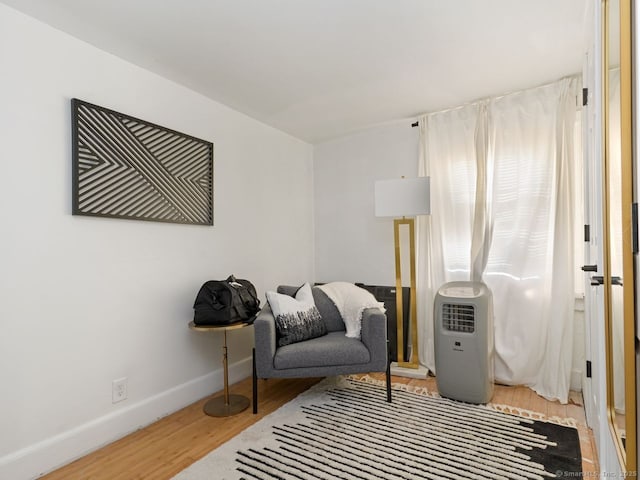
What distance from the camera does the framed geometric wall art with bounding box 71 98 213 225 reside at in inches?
84.0

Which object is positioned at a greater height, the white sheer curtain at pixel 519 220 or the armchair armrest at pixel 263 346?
the white sheer curtain at pixel 519 220

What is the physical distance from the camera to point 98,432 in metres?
2.16

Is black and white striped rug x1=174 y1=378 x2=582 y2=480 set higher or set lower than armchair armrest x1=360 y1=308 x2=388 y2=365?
lower

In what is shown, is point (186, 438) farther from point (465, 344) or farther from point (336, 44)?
point (336, 44)

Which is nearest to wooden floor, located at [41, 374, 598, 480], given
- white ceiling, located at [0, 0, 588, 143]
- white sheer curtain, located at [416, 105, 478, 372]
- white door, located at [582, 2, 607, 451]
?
white door, located at [582, 2, 607, 451]

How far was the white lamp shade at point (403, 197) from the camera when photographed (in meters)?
3.05

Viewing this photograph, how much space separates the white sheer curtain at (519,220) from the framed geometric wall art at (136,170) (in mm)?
2099

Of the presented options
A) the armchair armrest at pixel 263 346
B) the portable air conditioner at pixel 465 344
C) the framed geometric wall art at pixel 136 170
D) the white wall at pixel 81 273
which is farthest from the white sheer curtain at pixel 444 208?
the framed geometric wall art at pixel 136 170

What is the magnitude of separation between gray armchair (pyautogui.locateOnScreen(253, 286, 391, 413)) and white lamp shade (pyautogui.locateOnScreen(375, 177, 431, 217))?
3.07ft

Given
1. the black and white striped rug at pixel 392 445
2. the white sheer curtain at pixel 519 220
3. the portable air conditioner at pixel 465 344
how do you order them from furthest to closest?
1. the white sheer curtain at pixel 519 220
2. the portable air conditioner at pixel 465 344
3. the black and white striped rug at pixel 392 445

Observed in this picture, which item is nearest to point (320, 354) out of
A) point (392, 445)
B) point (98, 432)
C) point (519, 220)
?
point (392, 445)

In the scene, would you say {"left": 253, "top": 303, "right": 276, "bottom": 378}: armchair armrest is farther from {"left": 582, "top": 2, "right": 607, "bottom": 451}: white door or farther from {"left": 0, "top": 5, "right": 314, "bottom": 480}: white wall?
{"left": 582, "top": 2, "right": 607, "bottom": 451}: white door

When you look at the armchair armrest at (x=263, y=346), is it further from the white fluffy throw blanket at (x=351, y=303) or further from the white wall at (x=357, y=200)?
the white wall at (x=357, y=200)

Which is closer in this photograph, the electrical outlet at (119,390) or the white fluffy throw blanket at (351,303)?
A: the electrical outlet at (119,390)
